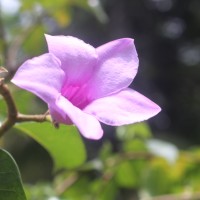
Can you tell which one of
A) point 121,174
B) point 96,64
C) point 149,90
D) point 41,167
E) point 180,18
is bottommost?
point 149,90

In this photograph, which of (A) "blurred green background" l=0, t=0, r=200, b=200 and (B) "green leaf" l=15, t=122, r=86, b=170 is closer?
(B) "green leaf" l=15, t=122, r=86, b=170

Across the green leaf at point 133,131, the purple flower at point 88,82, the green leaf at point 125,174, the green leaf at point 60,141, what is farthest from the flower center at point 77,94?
the green leaf at point 133,131

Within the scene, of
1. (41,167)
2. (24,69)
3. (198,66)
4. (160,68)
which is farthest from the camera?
(160,68)

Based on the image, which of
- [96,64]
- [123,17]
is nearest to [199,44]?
[123,17]

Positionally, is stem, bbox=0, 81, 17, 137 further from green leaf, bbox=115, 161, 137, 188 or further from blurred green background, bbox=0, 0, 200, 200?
green leaf, bbox=115, 161, 137, 188

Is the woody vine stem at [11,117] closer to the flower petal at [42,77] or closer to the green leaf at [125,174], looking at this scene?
the flower petal at [42,77]

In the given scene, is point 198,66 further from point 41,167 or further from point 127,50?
point 127,50

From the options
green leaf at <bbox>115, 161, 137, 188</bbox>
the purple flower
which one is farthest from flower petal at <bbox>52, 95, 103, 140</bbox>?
green leaf at <bbox>115, 161, 137, 188</bbox>
